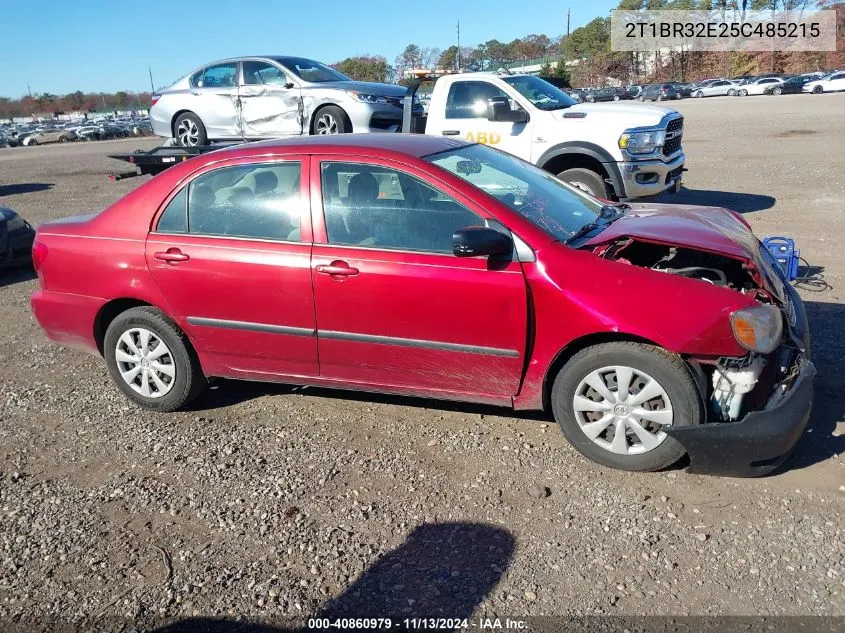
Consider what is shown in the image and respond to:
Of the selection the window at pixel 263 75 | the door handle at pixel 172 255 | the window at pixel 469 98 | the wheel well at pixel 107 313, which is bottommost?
the wheel well at pixel 107 313

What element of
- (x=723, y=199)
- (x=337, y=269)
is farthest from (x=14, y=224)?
(x=723, y=199)

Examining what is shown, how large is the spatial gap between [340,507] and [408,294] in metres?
1.16

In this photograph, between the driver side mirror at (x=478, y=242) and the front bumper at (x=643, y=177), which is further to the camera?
the front bumper at (x=643, y=177)

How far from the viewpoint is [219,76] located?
38.9 ft

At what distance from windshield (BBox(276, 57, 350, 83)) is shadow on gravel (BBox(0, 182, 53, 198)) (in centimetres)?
985

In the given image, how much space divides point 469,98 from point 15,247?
19.7ft

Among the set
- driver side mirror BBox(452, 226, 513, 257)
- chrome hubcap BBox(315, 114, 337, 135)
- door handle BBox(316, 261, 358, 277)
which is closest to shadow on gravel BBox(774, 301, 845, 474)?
driver side mirror BBox(452, 226, 513, 257)

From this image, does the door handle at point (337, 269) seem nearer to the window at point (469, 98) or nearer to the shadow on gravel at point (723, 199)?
the window at point (469, 98)

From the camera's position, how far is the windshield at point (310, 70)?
11375mm

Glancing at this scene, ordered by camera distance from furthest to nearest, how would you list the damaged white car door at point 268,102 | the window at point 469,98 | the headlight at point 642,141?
the damaged white car door at point 268,102 < the window at point 469,98 < the headlight at point 642,141

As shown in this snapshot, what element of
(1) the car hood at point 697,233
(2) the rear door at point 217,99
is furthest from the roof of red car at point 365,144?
(2) the rear door at point 217,99

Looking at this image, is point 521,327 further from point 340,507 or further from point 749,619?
point 749,619

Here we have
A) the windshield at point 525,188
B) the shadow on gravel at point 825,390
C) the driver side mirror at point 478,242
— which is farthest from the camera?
the windshield at point 525,188

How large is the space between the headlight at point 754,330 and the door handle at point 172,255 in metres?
3.07
